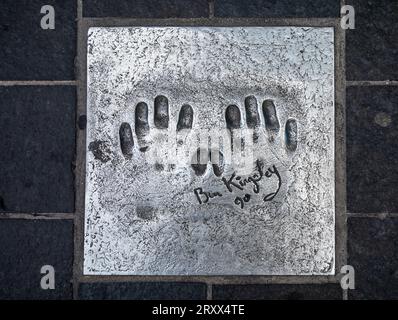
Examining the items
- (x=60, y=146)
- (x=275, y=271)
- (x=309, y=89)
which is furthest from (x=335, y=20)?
(x=60, y=146)

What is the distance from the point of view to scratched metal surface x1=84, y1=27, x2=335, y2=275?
59.0 inches

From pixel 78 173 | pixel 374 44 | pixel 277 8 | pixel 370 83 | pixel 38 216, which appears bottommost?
pixel 38 216

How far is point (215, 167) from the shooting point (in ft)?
4.95

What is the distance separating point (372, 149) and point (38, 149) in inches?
40.5

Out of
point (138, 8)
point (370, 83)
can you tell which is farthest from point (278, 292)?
point (138, 8)

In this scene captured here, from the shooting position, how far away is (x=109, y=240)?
4.96ft

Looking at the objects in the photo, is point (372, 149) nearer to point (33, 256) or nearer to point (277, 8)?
point (277, 8)

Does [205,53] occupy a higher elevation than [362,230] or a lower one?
higher

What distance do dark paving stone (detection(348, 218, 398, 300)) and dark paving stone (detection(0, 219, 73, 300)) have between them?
87cm

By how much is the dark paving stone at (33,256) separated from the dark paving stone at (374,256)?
Answer: 87 centimetres

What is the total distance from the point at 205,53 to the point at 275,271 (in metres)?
0.70
